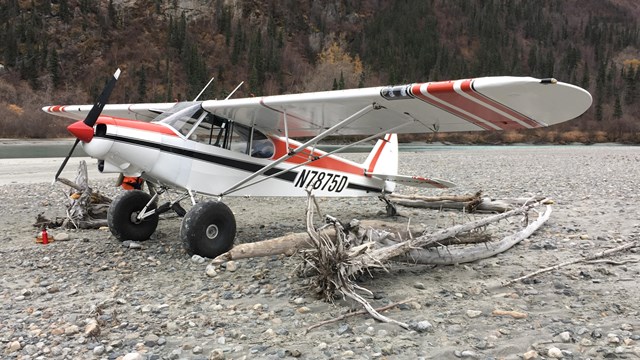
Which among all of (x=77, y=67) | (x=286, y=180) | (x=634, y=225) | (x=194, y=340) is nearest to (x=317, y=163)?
(x=286, y=180)

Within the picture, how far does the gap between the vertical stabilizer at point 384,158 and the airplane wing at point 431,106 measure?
70.3 inches

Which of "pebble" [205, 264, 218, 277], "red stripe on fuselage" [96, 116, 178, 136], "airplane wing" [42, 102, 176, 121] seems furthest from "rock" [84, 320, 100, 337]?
"airplane wing" [42, 102, 176, 121]

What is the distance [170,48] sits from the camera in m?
95.8

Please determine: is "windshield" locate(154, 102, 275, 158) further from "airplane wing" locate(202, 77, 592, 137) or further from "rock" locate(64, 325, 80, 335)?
"rock" locate(64, 325, 80, 335)

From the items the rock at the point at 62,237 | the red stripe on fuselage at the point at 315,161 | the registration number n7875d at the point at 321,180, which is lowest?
the rock at the point at 62,237

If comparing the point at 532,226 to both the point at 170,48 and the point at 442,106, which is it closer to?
the point at 442,106

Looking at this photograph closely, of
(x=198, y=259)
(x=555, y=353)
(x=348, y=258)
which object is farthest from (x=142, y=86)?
(x=555, y=353)

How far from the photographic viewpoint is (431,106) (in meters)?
5.11

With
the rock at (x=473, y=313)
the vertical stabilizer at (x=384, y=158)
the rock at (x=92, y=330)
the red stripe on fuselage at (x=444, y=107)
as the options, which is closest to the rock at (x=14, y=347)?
the rock at (x=92, y=330)

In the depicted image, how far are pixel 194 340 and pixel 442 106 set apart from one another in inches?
144

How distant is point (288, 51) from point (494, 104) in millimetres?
105412

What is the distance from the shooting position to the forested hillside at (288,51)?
7838cm

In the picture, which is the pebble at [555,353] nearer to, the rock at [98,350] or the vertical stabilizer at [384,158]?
the rock at [98,350]

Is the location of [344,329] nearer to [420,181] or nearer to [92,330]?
[92,330]
